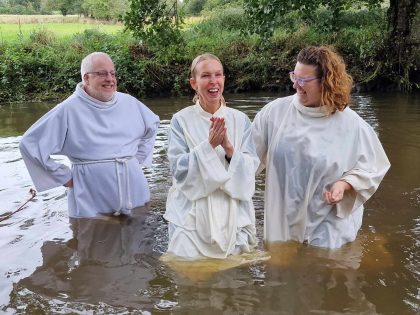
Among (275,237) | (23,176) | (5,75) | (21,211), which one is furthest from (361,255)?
(5,75)

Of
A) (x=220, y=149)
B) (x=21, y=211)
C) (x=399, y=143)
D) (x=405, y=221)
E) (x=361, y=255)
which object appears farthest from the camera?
(x=399, y=143)

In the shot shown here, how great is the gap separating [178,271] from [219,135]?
1097 millimetres

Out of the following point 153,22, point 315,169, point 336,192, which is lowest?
point 336,192

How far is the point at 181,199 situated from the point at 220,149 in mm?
502

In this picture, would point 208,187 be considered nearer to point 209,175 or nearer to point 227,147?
point 209,175

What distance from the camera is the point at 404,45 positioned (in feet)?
49.9

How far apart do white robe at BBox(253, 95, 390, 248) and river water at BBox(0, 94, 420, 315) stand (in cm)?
19

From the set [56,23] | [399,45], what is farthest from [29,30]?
[399,45]

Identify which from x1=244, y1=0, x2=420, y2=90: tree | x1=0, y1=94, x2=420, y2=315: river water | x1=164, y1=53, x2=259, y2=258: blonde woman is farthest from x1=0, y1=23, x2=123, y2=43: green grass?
x1=164, y1=53, x2=259, y2=258: blonde woman

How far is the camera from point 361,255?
14.8 feet

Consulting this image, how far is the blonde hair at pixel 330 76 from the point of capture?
4117mm

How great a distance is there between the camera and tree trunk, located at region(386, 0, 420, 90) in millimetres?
15016

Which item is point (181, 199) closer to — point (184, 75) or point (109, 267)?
point (109, 267)

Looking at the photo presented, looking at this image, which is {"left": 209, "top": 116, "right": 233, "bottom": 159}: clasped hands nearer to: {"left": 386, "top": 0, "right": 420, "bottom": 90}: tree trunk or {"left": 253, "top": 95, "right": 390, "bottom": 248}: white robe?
{"left": 253, "top": 95, "right": 390, "bottom": 248}: white robe
